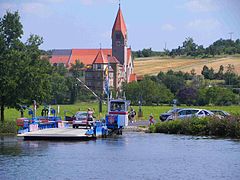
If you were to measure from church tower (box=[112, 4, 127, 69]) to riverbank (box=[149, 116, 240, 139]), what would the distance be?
135130mm

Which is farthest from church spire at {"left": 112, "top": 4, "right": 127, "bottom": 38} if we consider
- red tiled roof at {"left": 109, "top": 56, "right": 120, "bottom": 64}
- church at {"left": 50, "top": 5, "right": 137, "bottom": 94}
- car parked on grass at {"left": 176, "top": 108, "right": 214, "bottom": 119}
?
car parked on grass at {"left": 176, "top": 108, "right": 214, "bottom": 119}

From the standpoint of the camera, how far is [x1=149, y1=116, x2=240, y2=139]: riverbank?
4788 cm

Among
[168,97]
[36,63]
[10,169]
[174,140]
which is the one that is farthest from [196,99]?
[10,169]

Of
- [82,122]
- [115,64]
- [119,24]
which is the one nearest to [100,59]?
[115,64]

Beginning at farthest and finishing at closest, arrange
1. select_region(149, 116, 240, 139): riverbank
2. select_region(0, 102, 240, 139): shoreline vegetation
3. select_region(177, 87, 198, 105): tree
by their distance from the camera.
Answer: select_region(177, 87, 198, 105): tree → select_region(0, 102, 240, 139): shoreline vegetation → select_region(149, 116, 240, 139): riverbank

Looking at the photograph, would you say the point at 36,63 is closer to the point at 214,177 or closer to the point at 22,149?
the point at 22,149

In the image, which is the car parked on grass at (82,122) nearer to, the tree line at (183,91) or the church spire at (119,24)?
the tree line at (183,91)

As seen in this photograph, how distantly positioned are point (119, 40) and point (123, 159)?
160m

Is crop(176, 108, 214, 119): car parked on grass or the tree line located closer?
crop(176, 108, 214, 119): car parked on grass

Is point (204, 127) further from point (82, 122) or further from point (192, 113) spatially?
point (82, 122)

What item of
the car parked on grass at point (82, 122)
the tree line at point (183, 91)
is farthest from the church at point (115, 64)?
the car parked on grass at point (82, 122)

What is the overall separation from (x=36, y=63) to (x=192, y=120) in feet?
48.6

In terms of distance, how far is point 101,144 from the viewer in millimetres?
41812

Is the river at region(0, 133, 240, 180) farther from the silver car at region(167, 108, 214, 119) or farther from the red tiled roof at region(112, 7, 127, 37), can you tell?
the red tiled roof at region(112, 7, 127, 37)
